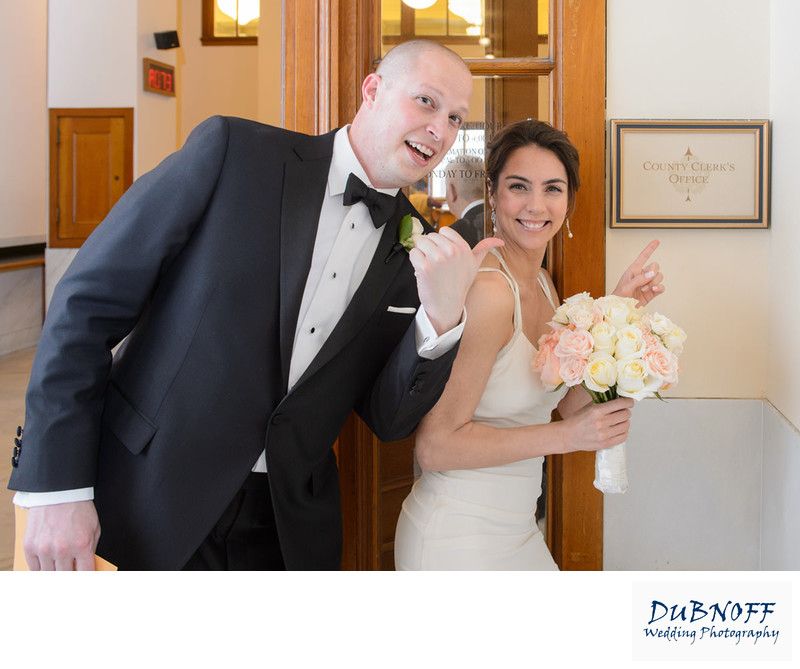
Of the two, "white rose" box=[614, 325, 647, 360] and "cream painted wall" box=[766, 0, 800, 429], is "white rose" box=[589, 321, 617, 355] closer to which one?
"white rose" box=[614, 325, 647, 360]

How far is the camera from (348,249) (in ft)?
5.89

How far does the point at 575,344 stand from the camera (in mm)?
1829

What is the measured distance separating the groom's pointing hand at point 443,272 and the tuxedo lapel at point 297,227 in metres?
0.26

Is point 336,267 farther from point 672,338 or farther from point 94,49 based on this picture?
point 94,49

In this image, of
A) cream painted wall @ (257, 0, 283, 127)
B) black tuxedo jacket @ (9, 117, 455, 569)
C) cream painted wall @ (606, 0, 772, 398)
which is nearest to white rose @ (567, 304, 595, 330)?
black tuxedo jacket @ (9, 117, 455, 569)

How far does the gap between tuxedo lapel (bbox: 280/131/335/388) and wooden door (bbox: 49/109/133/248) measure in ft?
22.9

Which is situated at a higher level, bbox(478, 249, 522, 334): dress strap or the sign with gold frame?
the sign with gold frame

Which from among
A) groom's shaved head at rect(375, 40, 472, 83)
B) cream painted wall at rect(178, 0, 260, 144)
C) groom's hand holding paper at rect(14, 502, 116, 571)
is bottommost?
groom's hand holding paper at rect(14, 502, 116, 571)

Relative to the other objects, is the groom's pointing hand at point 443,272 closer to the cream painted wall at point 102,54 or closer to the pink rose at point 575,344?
the pink rose at point 575,344

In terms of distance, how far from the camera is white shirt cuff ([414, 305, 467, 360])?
166cm

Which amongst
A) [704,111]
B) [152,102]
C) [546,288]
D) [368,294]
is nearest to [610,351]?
[546,288]

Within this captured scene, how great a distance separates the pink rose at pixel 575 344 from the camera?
1.82 meters
